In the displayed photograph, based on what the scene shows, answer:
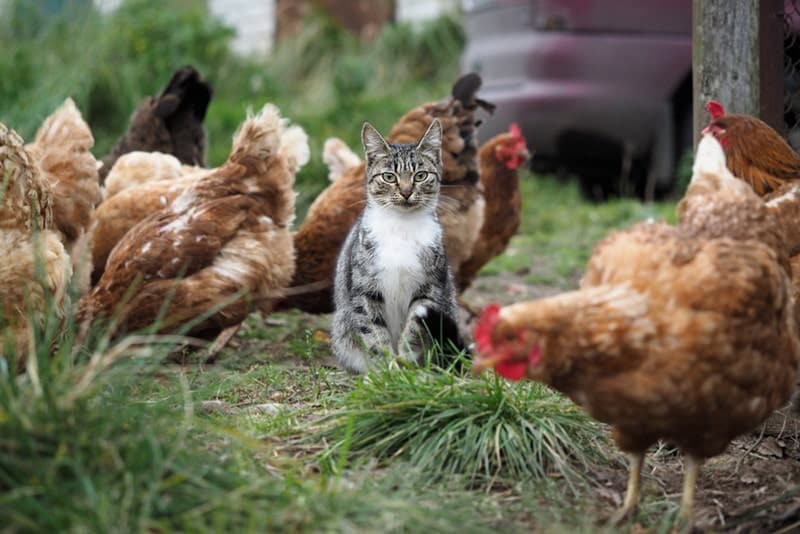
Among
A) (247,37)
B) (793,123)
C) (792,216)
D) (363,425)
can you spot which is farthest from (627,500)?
(247,37)

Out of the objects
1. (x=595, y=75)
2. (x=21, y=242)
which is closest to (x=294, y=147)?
(x=21, y=242)

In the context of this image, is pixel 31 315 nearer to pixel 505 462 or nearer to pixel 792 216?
pixel 505 462

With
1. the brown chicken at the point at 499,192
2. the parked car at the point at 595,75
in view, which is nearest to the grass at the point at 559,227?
the parked car at the point at 595,75

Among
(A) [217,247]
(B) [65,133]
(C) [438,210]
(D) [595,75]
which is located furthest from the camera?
(D) [595,75]

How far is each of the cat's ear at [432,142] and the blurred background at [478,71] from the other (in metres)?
3.73

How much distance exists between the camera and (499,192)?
7277mm

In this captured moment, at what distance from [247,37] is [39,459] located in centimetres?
1579

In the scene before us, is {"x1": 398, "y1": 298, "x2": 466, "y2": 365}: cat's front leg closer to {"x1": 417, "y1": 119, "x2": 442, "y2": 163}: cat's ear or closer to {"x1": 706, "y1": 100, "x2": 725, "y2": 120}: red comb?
{"x1": 417, "y1": 119, "x2": 442, "y2": 163}: cat's ear

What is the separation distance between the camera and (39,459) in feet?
8.65

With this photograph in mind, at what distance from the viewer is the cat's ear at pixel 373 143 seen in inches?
200

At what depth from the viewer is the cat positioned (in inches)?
186

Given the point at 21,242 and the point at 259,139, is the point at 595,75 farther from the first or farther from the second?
the point at 21,242

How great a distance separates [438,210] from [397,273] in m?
1.53

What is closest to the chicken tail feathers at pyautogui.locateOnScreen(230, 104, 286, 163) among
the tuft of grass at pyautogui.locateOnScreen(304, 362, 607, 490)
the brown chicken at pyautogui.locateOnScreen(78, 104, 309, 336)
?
the brown chicken at pyautogui.locateOnScreen(78, 104, 309, 336)
